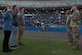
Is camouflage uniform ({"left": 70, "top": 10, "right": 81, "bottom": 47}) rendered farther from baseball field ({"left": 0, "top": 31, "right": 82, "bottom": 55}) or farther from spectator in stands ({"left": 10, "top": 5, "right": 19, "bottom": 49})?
spectator in stands ({"left": 10, "top": 5, "right": 19, "bottom": 49})

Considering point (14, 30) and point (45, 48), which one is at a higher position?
point (14, 30)

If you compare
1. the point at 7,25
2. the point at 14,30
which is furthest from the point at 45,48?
the point at 7,25

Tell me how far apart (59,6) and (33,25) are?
23067mm

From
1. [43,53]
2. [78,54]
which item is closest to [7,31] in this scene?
[43,53]

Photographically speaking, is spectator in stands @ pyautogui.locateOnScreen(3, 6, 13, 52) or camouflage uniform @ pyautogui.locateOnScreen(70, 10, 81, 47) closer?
spectator in stands @ pyautogui.locateOnScreen(3, 6, 13, 52)

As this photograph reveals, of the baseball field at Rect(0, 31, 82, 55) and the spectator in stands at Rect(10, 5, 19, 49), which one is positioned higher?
the spectator in stands at Rect(10, 5, 19, 49)

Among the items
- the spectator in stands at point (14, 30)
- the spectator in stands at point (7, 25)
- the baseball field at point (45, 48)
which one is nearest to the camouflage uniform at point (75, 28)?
the baseball field at point (45, 48)

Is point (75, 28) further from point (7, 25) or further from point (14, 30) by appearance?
point (7, 25)

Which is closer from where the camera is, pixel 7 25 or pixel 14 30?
pixel 7 25

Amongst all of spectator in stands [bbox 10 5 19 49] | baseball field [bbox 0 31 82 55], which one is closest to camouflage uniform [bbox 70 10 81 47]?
baseball field [bbox 0 31 82 55]

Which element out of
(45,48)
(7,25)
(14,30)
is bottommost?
(45,48)

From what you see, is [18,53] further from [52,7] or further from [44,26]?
[52,7]

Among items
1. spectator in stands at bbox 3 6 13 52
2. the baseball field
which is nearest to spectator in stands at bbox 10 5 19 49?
A: the baseball field

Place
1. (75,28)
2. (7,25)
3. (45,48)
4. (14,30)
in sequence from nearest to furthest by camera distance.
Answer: (7,25) < (75,28) < (14,30) < (45,48)
